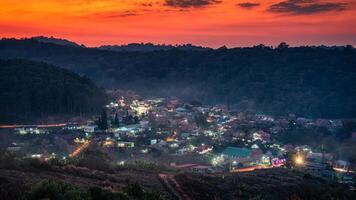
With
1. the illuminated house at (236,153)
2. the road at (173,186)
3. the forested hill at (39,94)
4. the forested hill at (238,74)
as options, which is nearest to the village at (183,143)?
the illuminated house at (236,153)

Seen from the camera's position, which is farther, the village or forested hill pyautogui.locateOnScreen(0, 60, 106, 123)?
forested hill pyautogui.locateOnScreen(0, 60, 106, 123)

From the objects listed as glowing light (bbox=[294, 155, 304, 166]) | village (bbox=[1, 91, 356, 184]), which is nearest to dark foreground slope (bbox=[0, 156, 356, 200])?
village (bbox=[1, 91, 356, 184])

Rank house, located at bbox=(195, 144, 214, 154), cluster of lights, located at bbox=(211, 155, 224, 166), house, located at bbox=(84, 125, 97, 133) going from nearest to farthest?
cluster of lights, located at bbox=(211, 155, 224, 166)
house, located at bbox=(195, 144, 214, 154)
house, located at bbox=(84, 125, 97, 133)

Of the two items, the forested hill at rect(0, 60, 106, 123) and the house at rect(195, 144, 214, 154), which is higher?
the forested hill at rect(0, 60, 106, 123)

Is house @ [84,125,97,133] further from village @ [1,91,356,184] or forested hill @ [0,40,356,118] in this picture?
forested hill @ [0,40,356,118]

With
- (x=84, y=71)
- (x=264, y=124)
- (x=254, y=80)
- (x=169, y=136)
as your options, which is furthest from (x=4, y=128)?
(x=84, y=71)

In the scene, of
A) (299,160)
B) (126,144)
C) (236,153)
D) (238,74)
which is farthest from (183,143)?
(238,74)

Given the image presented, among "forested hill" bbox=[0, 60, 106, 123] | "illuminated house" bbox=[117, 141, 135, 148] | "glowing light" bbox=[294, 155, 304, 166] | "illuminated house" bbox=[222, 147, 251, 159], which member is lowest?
"glowing light" bbox=[294, 155, 304, 166]

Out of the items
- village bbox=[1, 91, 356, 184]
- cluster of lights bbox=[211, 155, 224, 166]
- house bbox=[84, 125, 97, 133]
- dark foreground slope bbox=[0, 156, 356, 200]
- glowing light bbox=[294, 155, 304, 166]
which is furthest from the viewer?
house bbox=[84, 125, 97, 133]

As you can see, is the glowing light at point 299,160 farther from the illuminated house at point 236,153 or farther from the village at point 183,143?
the illuminated house at point 236,153
